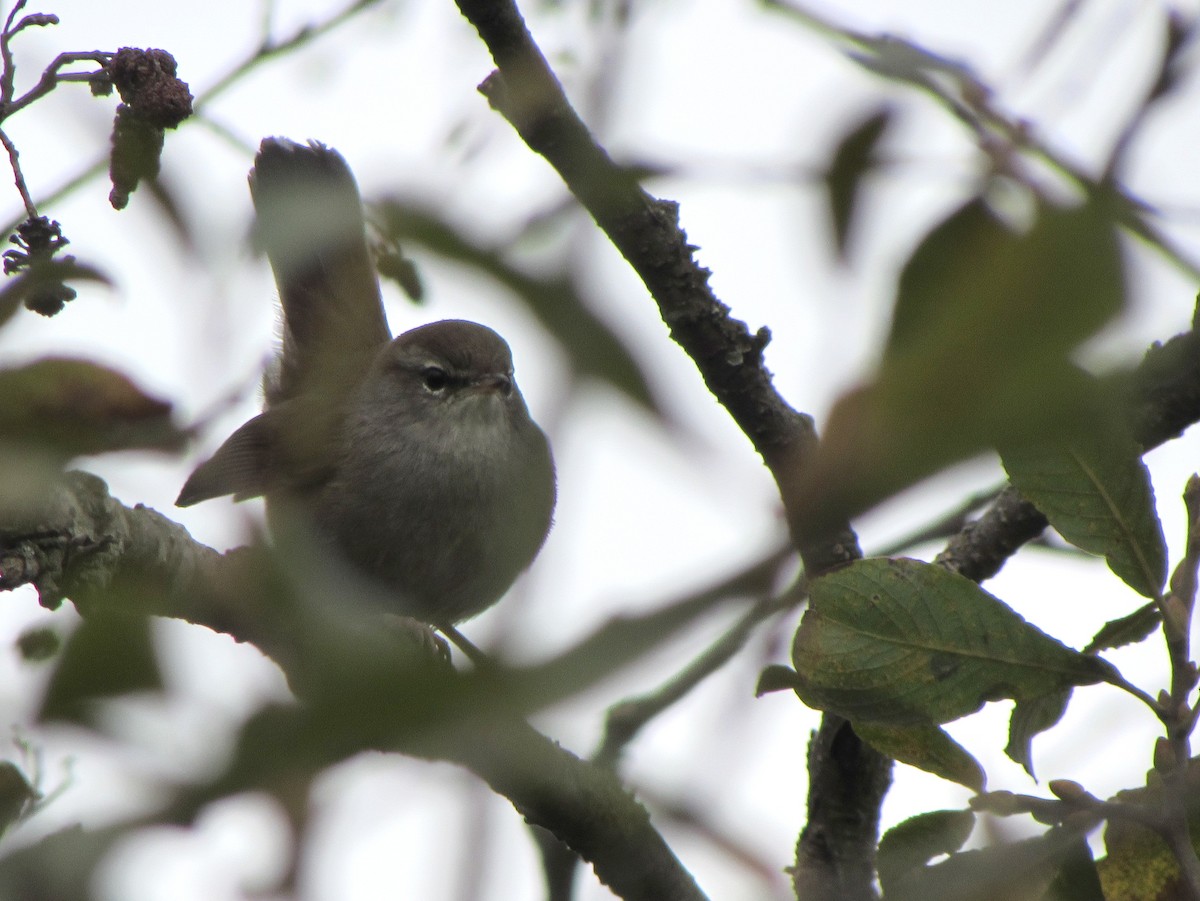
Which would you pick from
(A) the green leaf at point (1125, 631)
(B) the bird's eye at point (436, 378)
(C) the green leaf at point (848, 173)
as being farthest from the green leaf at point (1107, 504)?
(B) the bird's eye at point (436, 378)

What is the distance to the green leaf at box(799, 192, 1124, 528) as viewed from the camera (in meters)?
0.45

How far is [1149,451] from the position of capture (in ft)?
8.62

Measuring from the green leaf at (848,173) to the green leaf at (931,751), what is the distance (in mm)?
1029

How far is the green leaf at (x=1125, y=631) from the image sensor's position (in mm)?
1844

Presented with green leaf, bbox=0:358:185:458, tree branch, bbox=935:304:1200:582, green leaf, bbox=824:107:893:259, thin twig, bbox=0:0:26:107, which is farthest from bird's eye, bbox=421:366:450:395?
green leaf, bbox=824:107:893:259

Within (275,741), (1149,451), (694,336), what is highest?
→ (694,336)

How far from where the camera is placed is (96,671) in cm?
58

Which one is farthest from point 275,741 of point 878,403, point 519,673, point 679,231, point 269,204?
point 679,231

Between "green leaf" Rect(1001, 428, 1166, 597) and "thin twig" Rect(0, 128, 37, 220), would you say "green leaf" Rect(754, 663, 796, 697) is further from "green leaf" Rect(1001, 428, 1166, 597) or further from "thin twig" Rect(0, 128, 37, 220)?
"thin twig" Rect(0, 128, 37, 220)

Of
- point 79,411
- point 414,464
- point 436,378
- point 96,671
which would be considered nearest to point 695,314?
point 79,411

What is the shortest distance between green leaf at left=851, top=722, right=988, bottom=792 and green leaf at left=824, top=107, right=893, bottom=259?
3.38ft

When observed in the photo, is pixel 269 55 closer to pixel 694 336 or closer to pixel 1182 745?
pixel 694 336

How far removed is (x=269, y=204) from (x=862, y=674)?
0.99 m

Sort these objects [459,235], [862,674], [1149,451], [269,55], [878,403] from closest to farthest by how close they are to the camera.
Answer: [878,403]
[459,235]
[862,674]
[1149,451]
[269,55]
